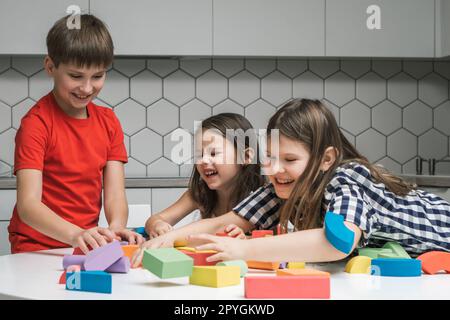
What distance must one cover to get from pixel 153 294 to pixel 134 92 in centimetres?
228

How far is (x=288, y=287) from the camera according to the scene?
0.89 metres

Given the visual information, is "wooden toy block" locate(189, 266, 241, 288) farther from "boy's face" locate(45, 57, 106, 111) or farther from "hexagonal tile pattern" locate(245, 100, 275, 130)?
"hexagonal tile pattern" locate(245, 100, 275, 130)

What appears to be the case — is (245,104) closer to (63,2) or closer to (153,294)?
(63,2)

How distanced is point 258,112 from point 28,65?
1040mm

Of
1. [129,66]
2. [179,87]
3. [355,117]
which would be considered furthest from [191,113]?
[355,117]

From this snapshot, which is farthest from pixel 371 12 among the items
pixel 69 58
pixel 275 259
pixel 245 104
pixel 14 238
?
pixel 275 259

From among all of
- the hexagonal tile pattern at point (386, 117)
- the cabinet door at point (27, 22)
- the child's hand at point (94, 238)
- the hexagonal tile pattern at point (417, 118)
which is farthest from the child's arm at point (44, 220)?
the hexagonal tile pattern at point (417, 118)

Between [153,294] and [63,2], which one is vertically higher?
[63,2]

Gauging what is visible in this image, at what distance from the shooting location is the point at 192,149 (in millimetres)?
3217

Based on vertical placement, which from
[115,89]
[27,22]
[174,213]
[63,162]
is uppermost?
[27,22]

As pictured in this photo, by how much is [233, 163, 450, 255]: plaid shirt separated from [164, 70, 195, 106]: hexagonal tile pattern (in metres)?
1.85

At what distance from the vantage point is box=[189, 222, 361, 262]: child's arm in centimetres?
111

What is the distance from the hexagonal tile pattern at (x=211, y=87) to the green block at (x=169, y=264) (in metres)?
2.20

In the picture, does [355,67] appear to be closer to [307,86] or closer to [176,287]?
[307,86]
